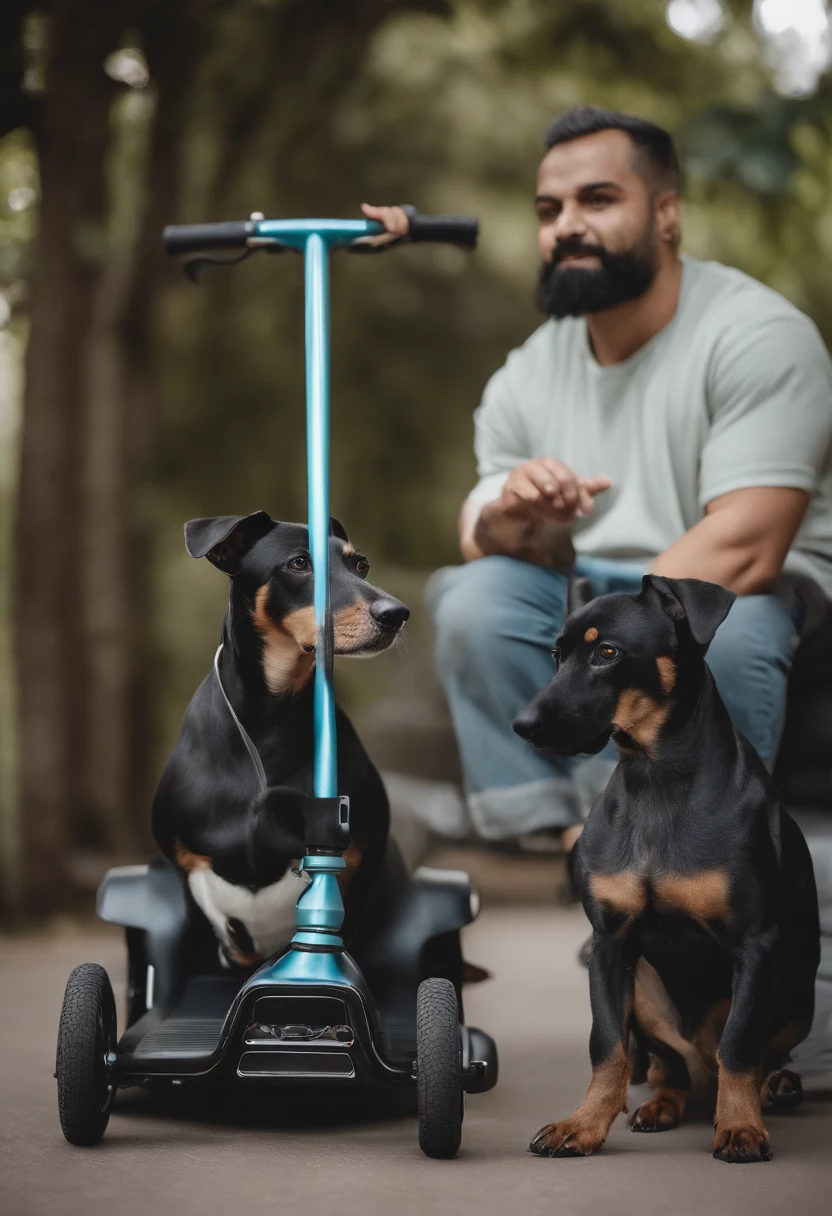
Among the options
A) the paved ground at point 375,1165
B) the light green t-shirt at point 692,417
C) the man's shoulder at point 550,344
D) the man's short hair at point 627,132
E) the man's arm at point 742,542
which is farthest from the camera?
the man's shoulder at point 550,344

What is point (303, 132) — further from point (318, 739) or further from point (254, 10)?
point (318, 739)

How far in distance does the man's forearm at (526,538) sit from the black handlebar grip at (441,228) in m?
0.62

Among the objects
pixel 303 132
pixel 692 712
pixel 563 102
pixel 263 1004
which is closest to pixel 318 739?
pixel 263 1004

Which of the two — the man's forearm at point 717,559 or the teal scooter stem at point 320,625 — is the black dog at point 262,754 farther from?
the man's forearm at point 717,559

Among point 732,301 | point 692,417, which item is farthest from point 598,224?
point 692,417

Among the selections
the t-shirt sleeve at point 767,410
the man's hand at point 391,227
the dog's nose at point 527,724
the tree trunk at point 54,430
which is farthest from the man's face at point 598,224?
the tree trunk at point 54,430

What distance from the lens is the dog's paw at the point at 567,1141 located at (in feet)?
7.23

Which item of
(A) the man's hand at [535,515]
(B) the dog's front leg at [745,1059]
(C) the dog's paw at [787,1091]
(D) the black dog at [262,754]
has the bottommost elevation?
(C) the dog's paw at [787,1091]

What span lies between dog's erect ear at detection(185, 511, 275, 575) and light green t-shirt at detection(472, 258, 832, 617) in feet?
3.02

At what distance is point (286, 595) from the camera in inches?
95.3

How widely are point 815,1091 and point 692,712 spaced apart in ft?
2.95

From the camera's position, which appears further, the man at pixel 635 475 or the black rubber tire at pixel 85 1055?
the man at pixel 635 475

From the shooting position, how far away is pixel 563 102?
24.6 ft

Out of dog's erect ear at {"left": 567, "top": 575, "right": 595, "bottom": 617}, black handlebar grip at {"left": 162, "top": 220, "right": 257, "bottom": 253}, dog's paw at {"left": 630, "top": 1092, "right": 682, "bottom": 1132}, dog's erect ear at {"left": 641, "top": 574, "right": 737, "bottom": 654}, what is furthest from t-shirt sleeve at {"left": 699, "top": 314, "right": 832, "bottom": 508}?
dog's paw at {"left": 630, "top": 1092, "right": 682, "bottom": 1132}
